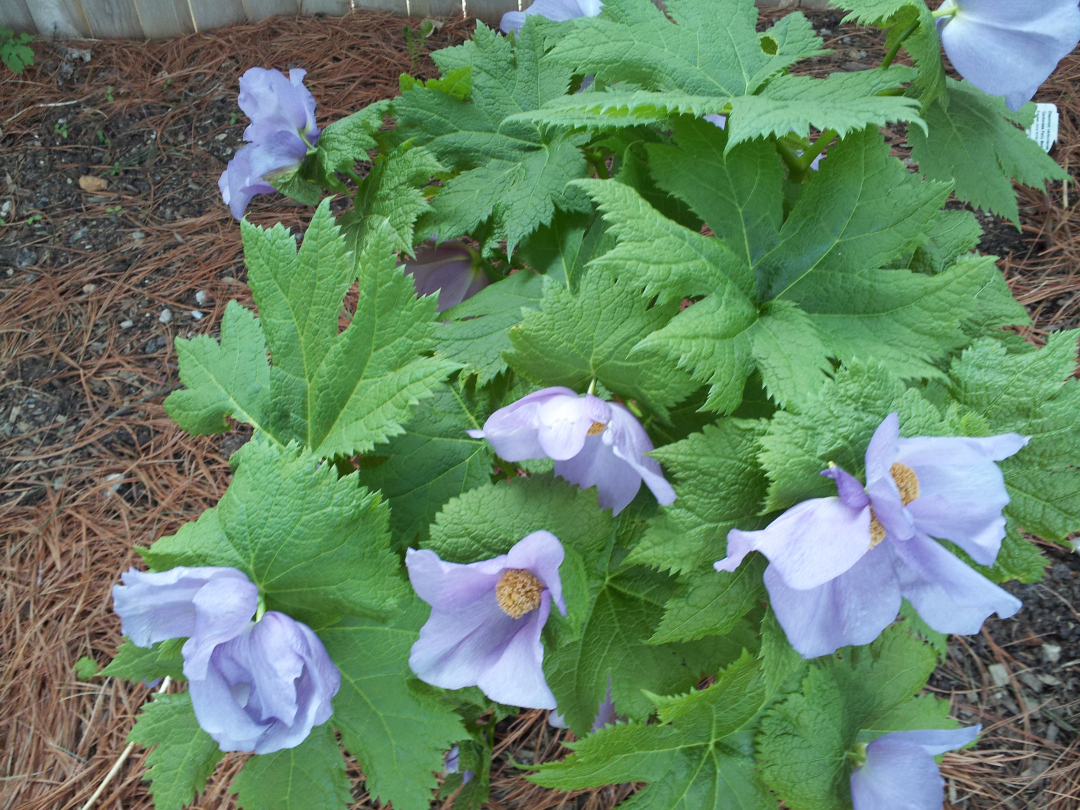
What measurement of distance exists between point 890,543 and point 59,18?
9.66ft

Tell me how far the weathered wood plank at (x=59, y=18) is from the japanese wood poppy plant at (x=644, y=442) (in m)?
2.21

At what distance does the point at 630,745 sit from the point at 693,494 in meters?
0.25

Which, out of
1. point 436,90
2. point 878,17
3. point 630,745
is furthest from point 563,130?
point 630,745

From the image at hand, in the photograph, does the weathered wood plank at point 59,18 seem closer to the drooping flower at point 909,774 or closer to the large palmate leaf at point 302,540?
the large palmate leaf at point 302,540

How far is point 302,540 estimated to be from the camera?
618 mm

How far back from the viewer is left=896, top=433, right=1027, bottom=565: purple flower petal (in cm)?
50

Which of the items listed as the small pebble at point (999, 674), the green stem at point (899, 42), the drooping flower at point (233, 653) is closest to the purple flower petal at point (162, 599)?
the drooping flower at point (233, 653)

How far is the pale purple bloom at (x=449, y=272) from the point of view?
96 cm

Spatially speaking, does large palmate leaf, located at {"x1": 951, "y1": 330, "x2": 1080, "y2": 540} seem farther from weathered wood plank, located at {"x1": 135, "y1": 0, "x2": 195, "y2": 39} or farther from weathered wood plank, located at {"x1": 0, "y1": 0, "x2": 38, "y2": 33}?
weathered wood plank, located at {"x1": 0, "y1": 0, "x2": 38, "y2": 33}

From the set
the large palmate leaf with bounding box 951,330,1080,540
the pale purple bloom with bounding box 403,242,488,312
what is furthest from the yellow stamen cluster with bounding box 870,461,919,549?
the pale purple bloom with bounding box 403,242,488,312

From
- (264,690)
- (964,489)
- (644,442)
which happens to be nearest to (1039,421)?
(964,489)

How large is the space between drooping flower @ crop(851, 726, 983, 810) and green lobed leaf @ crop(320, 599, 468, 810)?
1.22 feet

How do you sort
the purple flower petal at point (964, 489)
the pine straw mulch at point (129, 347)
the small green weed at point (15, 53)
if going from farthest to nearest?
the small green weed at point (15, 53), the pine straw mulch at point (129, 347), the purple flower petal at point (964, 489)

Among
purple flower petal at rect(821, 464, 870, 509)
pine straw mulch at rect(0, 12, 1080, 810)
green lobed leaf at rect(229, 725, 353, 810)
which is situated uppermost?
purple flower petal at rect(821, 464, 870, 509)
